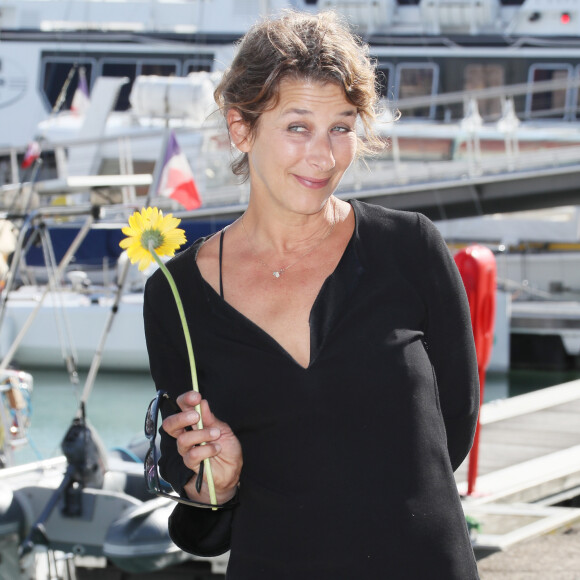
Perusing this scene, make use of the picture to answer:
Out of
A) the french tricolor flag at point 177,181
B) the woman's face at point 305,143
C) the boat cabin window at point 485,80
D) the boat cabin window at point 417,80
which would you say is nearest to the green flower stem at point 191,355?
the woman's face at point 305,143

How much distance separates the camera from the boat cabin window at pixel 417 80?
21.1 metres

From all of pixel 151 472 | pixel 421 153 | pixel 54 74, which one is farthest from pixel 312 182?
pixel 54 74

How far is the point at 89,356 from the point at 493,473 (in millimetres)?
9510

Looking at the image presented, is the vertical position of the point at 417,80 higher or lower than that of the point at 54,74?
higher

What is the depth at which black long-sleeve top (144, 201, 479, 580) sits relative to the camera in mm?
1299

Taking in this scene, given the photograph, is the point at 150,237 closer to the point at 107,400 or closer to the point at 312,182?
the point at 312,182

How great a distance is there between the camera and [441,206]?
1561 cm

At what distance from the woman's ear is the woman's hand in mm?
413

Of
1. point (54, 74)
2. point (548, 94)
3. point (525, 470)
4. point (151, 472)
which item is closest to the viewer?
point (151, 472)

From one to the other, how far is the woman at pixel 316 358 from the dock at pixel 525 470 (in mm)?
3130

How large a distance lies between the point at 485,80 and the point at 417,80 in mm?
1498

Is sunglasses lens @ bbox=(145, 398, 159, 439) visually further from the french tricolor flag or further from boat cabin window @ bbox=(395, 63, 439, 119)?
boat cabin window @ bbox=(395, 63, 439, 119)

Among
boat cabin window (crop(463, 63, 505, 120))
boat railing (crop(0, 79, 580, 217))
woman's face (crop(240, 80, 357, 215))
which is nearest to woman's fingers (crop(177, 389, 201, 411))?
woman's face (crop(240, 80, 357, 215))

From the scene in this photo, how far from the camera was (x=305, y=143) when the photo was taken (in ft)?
4.58
